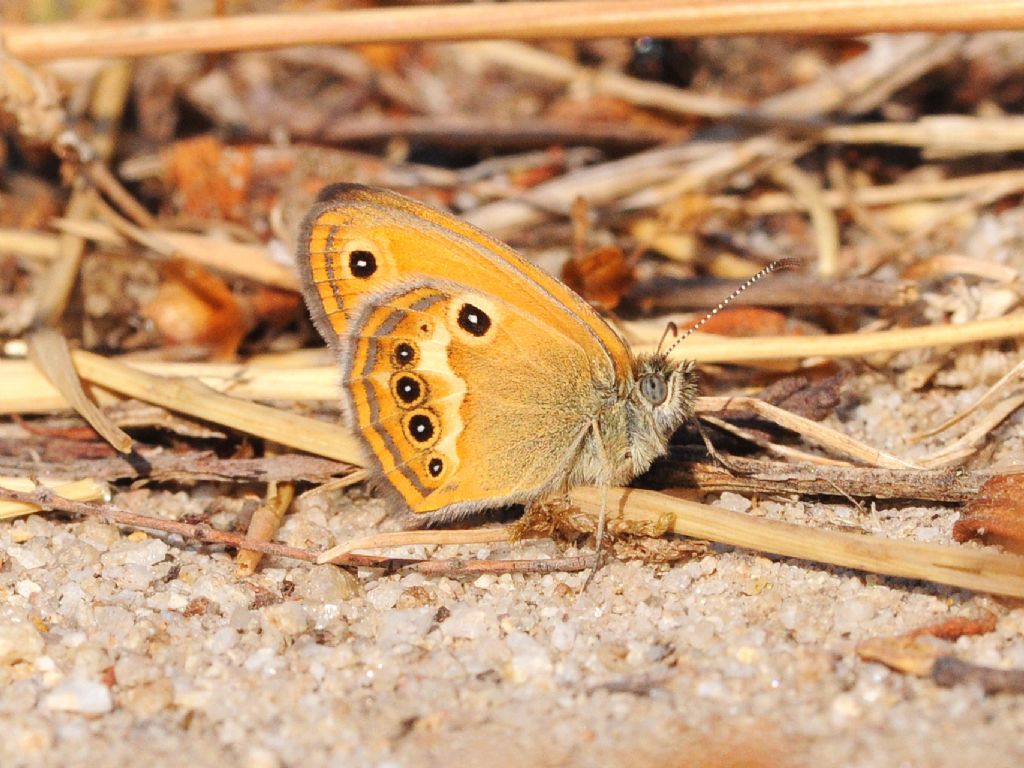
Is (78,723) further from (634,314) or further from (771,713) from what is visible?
(634,314)

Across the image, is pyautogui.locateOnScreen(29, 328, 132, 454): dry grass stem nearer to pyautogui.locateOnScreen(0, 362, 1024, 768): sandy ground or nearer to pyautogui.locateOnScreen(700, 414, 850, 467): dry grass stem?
pyautogui.locateOnScreen(0, 362, 1024, 768): sandy ground

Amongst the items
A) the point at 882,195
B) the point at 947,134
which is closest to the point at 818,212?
the point at 882,195

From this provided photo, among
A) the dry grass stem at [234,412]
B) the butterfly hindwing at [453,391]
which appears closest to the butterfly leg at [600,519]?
the butterfly hindwing at [453,391]

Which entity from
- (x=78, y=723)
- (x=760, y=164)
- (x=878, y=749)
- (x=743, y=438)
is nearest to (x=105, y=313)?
(x=78, y=723)

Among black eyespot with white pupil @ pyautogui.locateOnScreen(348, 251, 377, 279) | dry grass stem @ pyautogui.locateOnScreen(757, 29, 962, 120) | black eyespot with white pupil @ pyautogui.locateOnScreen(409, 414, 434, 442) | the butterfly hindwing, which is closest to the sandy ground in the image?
the butterfly hindwing

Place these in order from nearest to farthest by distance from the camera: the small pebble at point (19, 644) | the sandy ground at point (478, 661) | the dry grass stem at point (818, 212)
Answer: the sandy ground at point (478, 661)
the small pebble at point (19, 644)
the dry grass stem at point (818, 212)

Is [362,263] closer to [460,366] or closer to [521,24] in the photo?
[460,366]

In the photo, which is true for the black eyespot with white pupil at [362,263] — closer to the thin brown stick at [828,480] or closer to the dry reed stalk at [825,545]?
the dry reed stalk at [825,545]
